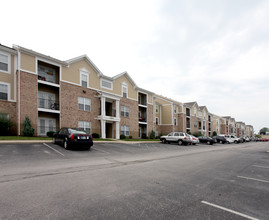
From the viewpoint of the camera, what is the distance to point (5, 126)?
15.4m

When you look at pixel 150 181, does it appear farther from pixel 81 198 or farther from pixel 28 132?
pixel 28 132

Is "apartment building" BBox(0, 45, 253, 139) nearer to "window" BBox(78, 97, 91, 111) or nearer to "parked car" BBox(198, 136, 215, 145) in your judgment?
"window" BBox(78, 97, 91, 111)

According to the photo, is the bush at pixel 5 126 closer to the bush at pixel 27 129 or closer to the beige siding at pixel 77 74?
the bush at pixel 27 129

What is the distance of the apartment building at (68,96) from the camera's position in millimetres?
16797

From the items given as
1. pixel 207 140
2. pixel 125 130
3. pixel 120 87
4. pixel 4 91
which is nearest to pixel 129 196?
pixel 4 91

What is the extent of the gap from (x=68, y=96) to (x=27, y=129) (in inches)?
228

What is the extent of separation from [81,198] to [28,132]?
15.2m

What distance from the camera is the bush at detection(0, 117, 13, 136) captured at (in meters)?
15.2

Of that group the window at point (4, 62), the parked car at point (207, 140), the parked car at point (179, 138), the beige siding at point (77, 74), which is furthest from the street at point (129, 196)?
the parked car at point (207, 140)

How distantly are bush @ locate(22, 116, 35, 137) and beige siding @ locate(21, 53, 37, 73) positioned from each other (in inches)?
201

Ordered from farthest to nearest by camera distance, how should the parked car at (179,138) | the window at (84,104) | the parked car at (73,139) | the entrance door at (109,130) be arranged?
the entrance door at (109,130) → the parked car at (179,138) → the window at (84,104) → the parked car at (73,139)

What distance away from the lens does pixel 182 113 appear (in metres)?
41.4

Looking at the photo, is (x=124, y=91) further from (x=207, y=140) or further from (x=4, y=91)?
(x=207, y=140)

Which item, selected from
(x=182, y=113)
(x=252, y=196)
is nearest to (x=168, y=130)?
(x=182, y=113)
